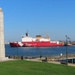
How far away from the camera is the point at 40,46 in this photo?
144 metres

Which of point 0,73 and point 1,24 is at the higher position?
point 1,24

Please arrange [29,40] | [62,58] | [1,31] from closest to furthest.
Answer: [1,31] → [62,58] → [29,40]

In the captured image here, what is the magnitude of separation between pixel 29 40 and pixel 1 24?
101586 millimetres

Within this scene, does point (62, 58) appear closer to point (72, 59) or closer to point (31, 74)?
point (72, 59)

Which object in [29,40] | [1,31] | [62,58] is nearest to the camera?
[1,31]

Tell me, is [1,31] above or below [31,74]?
above

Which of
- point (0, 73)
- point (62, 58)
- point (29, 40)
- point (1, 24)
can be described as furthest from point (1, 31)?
point (29, 40)

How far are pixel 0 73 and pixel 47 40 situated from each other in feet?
395

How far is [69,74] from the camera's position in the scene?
26203 mm

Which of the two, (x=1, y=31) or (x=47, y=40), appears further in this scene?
(x=47, y=40)

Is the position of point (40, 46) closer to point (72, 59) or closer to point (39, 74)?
point (72, 59)

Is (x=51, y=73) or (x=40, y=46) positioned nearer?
(x=51, y=73)

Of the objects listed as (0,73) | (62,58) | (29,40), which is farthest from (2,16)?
(29,40)

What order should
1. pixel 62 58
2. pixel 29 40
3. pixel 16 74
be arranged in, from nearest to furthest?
pixel 16 74
pixel 62 58
pixel 29 40
